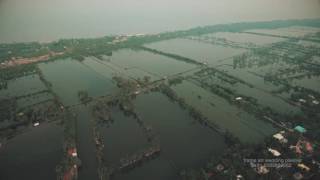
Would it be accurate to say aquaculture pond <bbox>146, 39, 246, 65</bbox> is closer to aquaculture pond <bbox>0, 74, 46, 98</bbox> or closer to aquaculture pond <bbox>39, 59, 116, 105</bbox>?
aquaculture pond <bbox>39, 59, 116, 105</bbox>

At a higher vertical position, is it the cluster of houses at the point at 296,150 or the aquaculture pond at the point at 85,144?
the aquaculture pond at the point at 85,144

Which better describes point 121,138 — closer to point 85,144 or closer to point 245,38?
point 85,144

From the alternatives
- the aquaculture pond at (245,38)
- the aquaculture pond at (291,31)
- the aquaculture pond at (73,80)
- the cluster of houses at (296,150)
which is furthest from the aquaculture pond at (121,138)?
the aquaculture pond at (291,31)

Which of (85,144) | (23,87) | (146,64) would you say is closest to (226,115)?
(85,144)

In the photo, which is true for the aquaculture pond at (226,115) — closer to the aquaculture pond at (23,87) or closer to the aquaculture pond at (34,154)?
the aquaculture pond at (34,154)

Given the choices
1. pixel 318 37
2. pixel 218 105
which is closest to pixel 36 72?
pixel 218 105
